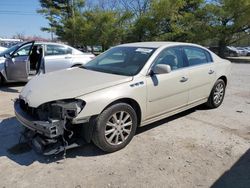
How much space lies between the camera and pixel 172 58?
15.3ft

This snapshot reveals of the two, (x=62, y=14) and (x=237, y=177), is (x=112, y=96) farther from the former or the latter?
(x=62, y=14)

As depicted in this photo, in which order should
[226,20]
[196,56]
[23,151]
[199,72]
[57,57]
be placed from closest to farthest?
[23,151] → [199,72] → [196,56] → [57,57] → [226,20]

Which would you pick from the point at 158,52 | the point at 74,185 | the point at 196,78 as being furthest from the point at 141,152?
the point at 196,78

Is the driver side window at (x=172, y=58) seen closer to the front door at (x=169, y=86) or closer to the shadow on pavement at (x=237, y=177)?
the front door at (x=169, y=86)

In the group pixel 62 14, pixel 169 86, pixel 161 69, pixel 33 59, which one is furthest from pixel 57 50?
pixel 62 14

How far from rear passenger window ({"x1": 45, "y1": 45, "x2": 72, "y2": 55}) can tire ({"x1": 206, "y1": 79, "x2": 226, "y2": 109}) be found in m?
5.21

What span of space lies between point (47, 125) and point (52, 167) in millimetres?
566

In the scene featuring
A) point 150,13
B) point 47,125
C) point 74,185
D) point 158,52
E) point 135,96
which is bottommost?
point 74,185

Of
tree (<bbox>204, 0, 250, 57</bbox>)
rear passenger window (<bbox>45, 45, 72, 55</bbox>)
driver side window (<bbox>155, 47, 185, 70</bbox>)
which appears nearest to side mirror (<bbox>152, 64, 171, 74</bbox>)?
driver side window (<bbox>155, 47, 185, 70</bbox>)

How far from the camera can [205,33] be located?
2341cm

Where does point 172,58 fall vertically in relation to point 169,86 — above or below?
above

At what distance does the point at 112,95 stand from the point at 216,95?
9.99 feet

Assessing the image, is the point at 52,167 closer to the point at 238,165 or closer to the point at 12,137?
the point at 12,137

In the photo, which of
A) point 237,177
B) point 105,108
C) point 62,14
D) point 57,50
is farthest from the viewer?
point 62,14
